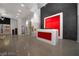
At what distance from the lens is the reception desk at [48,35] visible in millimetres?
6051

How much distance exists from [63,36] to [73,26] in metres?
0.96

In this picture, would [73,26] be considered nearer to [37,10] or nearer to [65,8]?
[65,8]

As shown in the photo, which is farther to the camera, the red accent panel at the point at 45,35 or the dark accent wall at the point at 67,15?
the dark accent wall at the point at 67,15

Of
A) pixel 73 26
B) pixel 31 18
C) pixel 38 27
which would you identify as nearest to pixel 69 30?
pixel 73 26

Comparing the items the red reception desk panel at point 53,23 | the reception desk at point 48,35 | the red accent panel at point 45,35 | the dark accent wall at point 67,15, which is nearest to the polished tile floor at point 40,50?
the reception desk at point 48,35

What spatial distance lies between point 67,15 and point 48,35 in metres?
2.45

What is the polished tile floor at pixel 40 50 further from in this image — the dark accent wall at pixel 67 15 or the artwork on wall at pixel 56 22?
the dark accent wall at pixel 67 15

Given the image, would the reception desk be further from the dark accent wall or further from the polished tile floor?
the dark accent wall

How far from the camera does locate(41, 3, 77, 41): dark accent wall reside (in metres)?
7.62

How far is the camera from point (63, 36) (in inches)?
321

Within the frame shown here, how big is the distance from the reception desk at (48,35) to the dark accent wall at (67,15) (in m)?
0.58

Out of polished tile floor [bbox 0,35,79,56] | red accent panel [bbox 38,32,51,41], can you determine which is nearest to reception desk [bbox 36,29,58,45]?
red accent panel [bbox 38,32,51,41]

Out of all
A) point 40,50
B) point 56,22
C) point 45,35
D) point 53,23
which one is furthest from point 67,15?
point 40,50

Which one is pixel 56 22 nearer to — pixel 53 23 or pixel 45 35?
pixel 53 23
